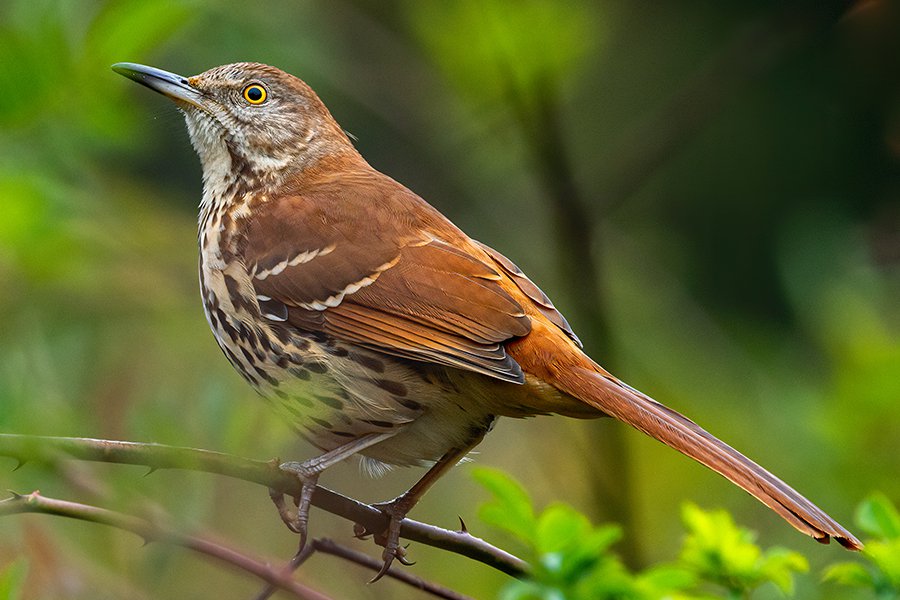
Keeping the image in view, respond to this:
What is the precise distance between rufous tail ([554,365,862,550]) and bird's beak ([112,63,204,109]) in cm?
138

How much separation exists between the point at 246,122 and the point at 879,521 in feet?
7.42

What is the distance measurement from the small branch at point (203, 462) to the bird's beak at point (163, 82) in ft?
4.14

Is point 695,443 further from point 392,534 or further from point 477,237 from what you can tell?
point 477,237

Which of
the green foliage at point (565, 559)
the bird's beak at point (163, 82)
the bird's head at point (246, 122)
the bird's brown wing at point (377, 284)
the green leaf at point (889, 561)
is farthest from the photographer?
the bird's head at point (246, 122)

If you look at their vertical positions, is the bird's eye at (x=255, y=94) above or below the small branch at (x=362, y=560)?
above

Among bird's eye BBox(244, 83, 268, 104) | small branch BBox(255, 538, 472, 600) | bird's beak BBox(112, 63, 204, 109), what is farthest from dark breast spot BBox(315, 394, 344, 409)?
bird's eye BBox(244, 83, 268, 104)

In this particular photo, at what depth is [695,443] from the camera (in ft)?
9.12

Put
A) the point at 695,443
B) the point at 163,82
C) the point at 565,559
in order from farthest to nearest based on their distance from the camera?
1. the point at 163,82
2. the point at 695,443
3. the point at 565,559

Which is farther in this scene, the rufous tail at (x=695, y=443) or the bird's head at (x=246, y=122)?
the bird's head at (x=246, y=122)

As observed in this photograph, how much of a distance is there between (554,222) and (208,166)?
1251 mm

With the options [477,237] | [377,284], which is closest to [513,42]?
[477,237]

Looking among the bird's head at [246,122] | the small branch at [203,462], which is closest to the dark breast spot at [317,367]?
the small branch at [203,462]

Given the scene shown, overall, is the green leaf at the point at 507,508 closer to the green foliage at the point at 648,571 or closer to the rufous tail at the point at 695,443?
the green foliage at the point at 648,571

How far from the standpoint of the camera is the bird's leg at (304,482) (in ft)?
8.98
